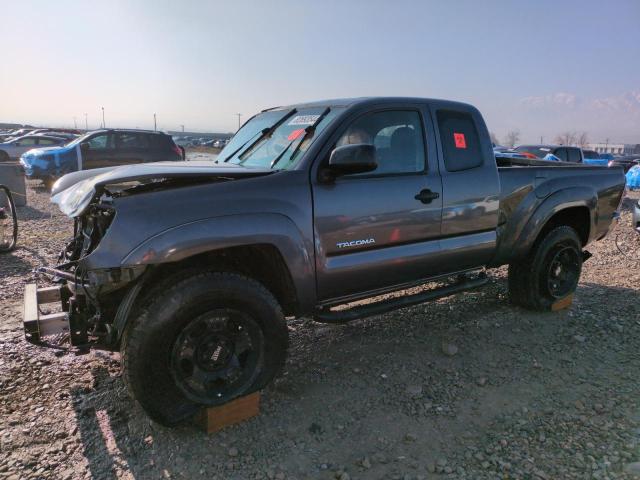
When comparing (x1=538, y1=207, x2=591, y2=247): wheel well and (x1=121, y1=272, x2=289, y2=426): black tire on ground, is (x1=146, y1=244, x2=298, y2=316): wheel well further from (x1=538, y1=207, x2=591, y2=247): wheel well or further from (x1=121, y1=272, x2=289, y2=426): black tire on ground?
(x1=538, y1=207, x2=591, y2=247): wheel well

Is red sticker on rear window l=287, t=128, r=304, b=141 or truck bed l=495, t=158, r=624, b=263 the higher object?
red sticker on rear window l=287, t=128, r=304, b=141

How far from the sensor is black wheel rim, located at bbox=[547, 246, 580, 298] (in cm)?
490

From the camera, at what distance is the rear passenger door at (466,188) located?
3.87m

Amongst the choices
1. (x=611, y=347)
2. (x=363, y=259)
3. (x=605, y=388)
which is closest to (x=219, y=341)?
(x=363, y=259)

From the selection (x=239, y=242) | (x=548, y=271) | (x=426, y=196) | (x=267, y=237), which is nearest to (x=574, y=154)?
(x=548, y=271)

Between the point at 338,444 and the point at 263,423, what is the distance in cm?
51

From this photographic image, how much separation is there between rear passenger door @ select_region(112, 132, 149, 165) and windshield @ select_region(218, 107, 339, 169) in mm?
10917

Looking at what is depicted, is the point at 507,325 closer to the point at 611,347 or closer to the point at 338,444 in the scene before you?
the point at 611,347

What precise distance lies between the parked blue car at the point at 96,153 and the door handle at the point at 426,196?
39.6ft

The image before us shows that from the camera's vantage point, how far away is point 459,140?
4035 millimetres

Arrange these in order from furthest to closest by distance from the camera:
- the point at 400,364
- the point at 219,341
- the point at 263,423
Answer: the point at 400,364
the point at 263,423
the point at 219,341

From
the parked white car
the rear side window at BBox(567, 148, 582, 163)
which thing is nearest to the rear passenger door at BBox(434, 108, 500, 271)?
the rear side window at BBox(567, 148, 582, 163)

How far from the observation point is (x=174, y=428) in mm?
2973

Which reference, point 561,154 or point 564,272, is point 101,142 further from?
point 561,154
